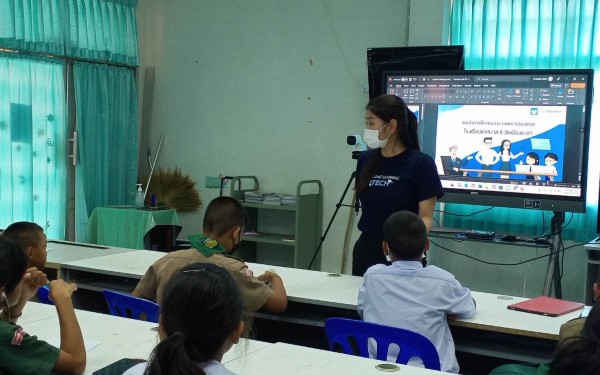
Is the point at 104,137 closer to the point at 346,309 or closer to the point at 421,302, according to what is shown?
the point at 346,309

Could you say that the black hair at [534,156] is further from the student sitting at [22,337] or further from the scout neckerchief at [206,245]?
the student sitting at [22,337]

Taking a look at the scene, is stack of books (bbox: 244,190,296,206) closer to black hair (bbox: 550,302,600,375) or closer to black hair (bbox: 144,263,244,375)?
black hair (bbox: 144,263,244,375)

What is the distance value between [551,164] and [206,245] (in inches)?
110

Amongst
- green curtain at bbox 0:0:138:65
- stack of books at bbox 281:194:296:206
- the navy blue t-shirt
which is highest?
green curtain at bbox 0:0:138:65

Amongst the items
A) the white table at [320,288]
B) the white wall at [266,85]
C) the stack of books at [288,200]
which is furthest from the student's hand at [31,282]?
the white wall at [266,85]

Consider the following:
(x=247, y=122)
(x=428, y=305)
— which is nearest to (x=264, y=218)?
(x=247, y=122)

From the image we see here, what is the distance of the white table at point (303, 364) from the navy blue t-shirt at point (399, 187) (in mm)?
1248

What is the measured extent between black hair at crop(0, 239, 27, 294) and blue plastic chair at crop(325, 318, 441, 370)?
3.34 ft

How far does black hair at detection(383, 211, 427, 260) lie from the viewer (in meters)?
2.66

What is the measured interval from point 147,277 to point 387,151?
1.21m

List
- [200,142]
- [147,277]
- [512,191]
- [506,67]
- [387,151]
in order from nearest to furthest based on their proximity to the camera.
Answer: [147,277]
[387,151]
[512,191]
[506,67]
[200,142]

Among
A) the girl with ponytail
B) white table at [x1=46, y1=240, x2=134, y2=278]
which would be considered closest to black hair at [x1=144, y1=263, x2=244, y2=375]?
the girl with ponytail

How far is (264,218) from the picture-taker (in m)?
6.36

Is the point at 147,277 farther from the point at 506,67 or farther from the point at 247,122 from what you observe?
the point at 247,122
